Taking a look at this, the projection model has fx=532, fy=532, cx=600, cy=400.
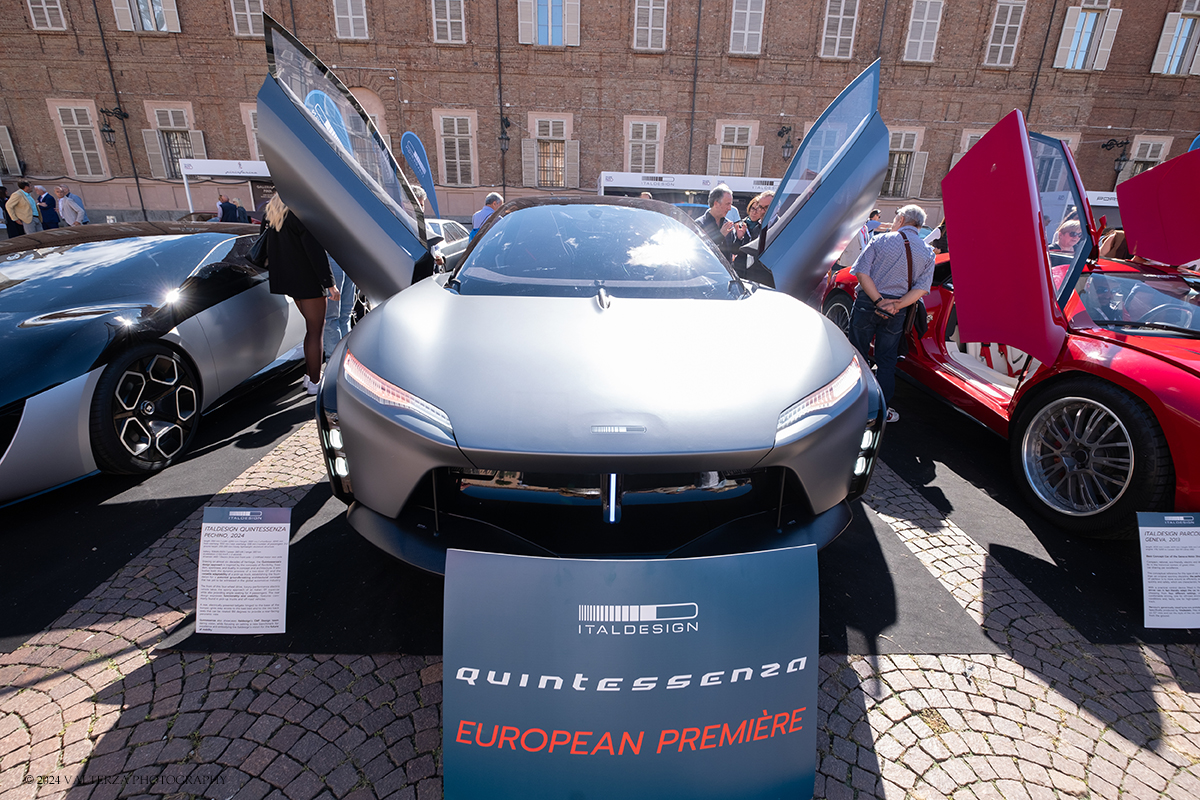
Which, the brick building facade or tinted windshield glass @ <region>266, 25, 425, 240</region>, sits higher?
the brick building facade

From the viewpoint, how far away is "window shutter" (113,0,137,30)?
16375mm

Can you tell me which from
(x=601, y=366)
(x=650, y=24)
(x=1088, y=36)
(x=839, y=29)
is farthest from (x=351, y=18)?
(x=1088, y=36)

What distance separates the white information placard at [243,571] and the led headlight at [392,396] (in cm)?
50

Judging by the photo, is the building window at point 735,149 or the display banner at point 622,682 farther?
the building window at point 735,149

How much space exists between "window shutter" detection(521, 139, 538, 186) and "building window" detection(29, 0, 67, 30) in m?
14.6

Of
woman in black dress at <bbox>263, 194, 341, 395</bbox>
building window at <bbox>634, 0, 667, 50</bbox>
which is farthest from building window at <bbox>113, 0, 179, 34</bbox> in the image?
woman in black dress at <bbox>263, 194, 341, 395</bbox>

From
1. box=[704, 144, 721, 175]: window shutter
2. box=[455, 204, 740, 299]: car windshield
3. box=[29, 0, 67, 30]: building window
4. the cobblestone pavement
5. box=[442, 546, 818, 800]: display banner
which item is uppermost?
box=[29, 0, 67, 30]: building window

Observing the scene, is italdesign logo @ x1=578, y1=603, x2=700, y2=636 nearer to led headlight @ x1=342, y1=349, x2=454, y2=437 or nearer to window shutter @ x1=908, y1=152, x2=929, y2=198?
led headlight @ x1=342, y1=349, x2=454, y2=437

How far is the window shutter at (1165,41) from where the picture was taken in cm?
1745

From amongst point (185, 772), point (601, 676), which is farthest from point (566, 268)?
point (185, 772)

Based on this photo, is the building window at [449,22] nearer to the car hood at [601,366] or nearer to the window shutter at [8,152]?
the window shutter at [8,152]

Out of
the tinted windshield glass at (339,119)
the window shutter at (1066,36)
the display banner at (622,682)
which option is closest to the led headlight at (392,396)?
the display banner at (622,682)

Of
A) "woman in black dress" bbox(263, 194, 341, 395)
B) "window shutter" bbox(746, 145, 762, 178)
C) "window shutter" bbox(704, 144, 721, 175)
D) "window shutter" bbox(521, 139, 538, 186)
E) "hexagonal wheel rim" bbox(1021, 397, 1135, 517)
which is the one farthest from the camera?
"window shutter" bbox(746, 145, 762, 178)

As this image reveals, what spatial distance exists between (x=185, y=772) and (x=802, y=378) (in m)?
1.94
